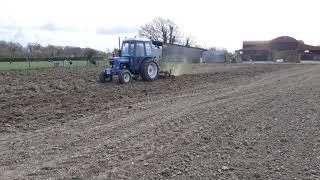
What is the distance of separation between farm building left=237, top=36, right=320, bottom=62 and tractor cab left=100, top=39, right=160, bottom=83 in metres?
54.5

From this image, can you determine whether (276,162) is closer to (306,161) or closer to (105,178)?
(306,161)

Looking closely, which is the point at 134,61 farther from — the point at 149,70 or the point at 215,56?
the point at 215,56

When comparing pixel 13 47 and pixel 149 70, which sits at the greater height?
pixel 13 47

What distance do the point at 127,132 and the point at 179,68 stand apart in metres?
23.9

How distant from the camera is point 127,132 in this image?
30.2 ft

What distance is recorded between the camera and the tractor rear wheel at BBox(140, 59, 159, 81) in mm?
22859

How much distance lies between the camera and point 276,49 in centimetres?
8050

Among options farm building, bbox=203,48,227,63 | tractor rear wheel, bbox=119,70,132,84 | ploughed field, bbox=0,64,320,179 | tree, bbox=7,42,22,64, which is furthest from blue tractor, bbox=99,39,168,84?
tree, bbox=7,42,22,64

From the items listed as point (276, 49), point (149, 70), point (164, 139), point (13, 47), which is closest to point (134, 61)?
point (149, 70)

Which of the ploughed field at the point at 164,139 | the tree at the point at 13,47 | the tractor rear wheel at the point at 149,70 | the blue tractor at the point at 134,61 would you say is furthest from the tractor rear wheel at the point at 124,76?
the tree at the point at 13,47

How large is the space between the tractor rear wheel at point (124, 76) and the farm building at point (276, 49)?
56.1 meters

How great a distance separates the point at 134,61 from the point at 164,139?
1468 cm

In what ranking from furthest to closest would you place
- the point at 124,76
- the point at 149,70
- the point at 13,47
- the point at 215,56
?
the point at 13,47 < the point at 215,56 < the point at 149,70 < the point at 124,76

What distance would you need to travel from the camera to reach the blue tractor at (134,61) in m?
22.3
